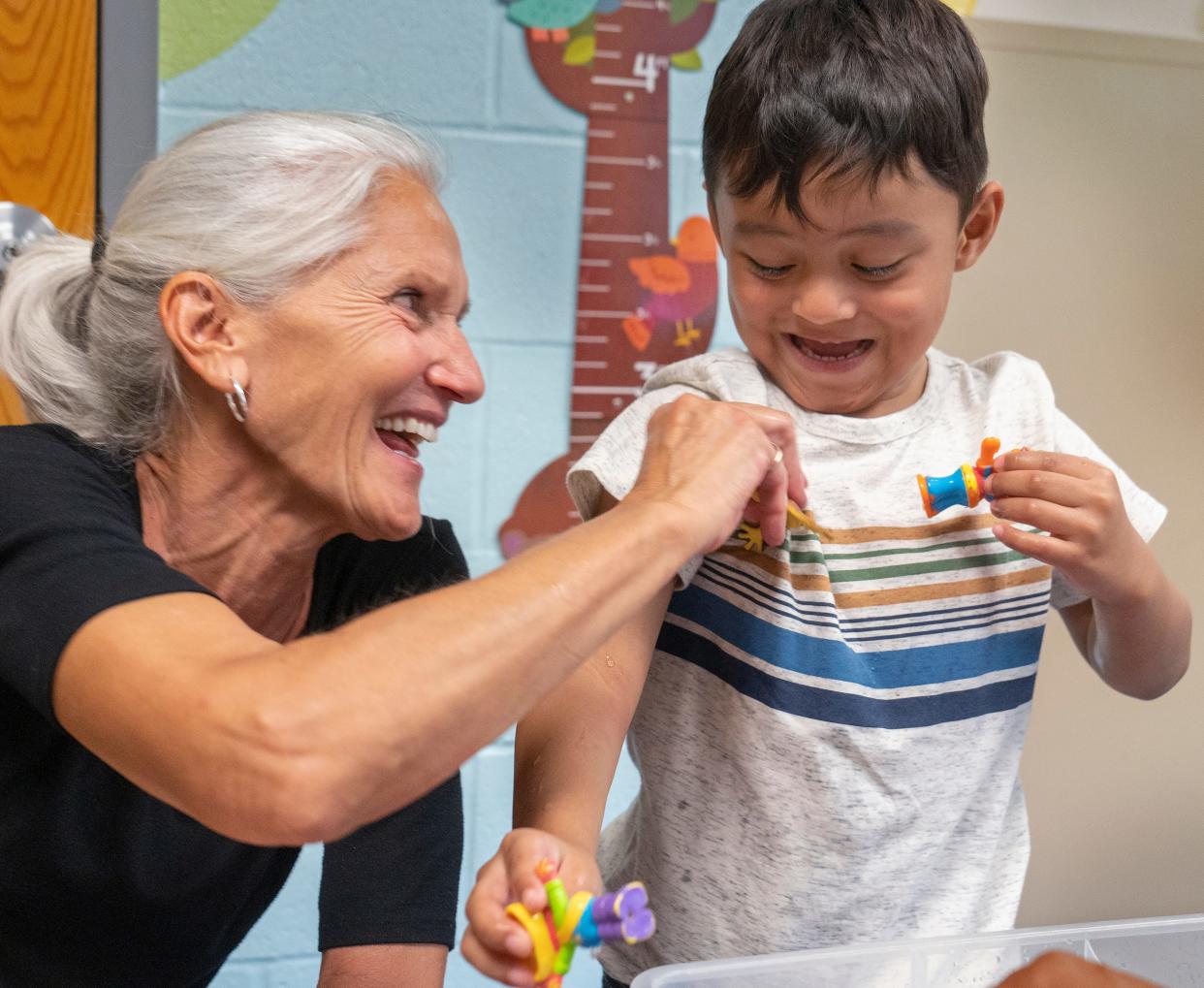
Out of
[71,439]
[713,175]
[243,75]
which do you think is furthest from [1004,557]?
[243,75]

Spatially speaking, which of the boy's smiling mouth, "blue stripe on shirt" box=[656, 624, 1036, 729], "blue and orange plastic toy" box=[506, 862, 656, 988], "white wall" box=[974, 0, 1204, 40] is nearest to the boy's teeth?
the boy's smiling mouth

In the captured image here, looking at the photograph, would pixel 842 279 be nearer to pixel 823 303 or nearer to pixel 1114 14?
pixel 823 303

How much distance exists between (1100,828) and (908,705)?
1000 mm

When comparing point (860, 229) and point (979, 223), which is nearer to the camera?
point (860, 229)

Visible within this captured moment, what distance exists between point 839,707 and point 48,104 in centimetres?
113

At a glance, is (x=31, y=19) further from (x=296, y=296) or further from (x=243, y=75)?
(x=296, y=296)

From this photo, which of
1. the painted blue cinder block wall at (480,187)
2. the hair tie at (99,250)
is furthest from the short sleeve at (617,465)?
the painted blue cinder block wall at (480,187)

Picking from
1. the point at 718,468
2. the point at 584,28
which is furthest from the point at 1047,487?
the point at 584,28

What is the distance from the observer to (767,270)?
38.2 inches

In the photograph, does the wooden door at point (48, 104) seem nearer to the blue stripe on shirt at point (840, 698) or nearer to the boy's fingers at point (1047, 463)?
the blue stripe on shirt at point (840, 698)

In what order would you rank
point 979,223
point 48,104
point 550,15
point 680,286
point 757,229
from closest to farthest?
point 757,229, point 979,223, point 48,104, point 550,15, point 680,286

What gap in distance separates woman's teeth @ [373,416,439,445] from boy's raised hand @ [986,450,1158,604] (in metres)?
0.44

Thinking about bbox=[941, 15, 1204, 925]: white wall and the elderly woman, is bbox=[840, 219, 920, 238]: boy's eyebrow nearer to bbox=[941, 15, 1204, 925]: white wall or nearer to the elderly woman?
the elderly woman

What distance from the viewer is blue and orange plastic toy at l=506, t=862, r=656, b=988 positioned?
676 millimetres
